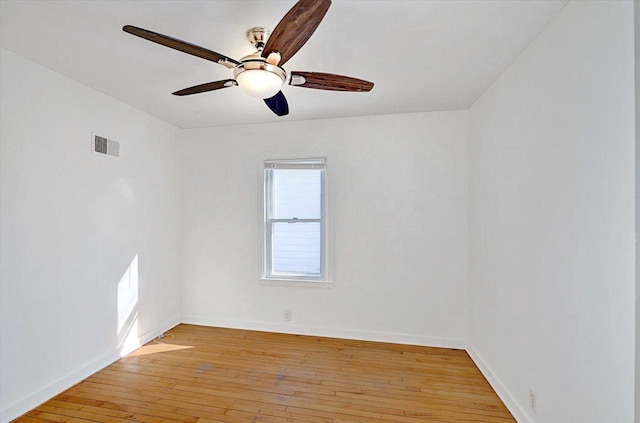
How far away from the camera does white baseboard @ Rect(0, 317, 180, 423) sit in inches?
76.5

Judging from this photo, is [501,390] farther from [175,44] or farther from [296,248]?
[175,44]

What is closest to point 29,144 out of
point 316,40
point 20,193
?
point 20,193

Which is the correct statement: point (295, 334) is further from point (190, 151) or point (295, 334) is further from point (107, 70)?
point (107, 70)

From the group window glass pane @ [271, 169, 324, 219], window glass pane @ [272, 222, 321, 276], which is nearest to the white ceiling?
window glass pane @ [271, 169, 324, 219]

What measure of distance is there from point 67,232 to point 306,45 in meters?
2.30

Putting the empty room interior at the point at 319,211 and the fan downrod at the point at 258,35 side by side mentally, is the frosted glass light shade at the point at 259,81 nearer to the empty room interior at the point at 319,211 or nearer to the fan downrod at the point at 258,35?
the empty room interior at the point at 319,211

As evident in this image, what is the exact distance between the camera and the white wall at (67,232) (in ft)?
6.47

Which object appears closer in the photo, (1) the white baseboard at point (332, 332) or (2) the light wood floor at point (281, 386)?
(2) the light wood floor at point (281, 386)

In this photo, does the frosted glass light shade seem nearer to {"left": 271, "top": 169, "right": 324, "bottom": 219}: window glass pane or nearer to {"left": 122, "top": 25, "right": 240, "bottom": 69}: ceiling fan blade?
{"left": 122, "top": 25, "right": 240, "bottom": 69}: ceiling fan blade

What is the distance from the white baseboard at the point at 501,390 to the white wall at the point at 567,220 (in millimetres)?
14

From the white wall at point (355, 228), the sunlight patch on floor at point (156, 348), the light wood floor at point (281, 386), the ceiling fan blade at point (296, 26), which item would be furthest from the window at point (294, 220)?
the ceiling fan blade at point (296, 26)

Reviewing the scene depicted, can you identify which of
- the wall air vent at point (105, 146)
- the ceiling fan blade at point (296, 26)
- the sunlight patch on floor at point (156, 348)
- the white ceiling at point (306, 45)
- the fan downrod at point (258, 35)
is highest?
the white ceiling at point (306, 45)

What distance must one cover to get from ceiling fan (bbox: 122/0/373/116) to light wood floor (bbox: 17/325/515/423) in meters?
2.14

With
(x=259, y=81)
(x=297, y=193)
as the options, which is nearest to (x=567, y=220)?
(x=259, y=81)
